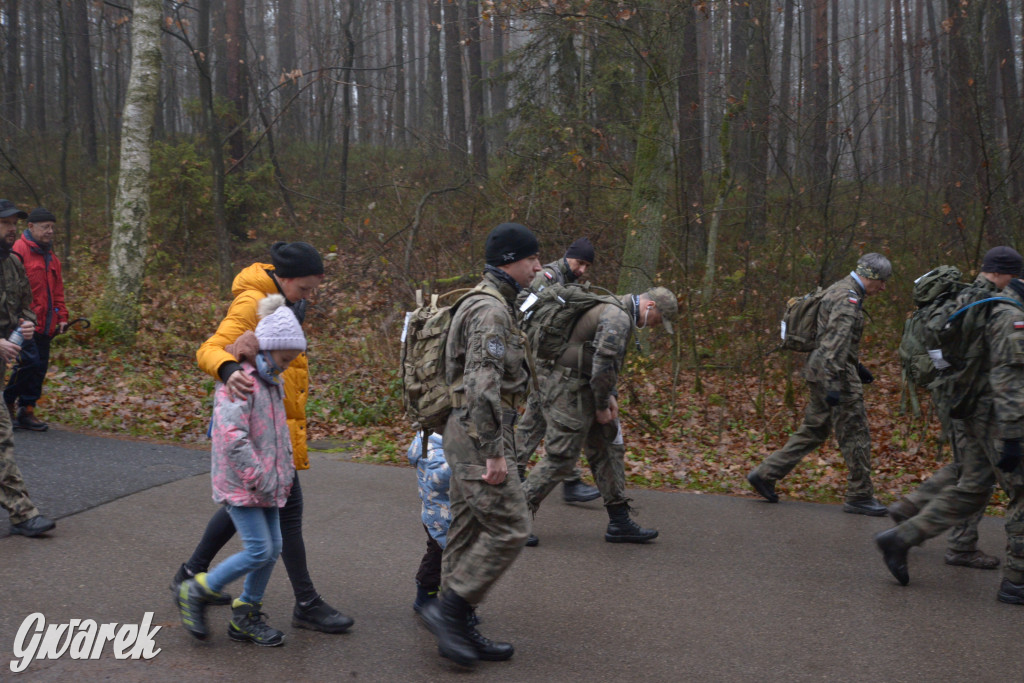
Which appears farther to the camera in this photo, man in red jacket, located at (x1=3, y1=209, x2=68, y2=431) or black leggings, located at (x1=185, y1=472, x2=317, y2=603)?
man in red jacket, located at (x1=3, y1=209, x2=68, y2=431)

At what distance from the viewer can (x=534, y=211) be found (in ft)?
42.3

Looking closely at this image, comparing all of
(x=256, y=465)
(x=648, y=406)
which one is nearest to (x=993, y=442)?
(x=256, y=465)

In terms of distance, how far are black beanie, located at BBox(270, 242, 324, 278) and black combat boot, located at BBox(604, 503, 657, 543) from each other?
121 inches

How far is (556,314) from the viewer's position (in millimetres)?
6219

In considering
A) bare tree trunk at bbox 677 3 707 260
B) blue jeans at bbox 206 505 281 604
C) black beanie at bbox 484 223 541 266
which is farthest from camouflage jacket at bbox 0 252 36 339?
bare tree trunk at bbox 677 3 707 260

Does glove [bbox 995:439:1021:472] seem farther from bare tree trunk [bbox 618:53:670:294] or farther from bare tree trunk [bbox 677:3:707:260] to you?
bare tree trunk [bbox 618:53:670:294]

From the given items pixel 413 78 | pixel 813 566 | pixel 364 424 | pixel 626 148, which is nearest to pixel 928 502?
pixel 813 566

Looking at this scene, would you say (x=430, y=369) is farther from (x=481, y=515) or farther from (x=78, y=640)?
(x=78, y=640)

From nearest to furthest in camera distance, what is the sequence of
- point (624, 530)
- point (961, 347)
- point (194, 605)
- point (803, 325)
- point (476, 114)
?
1. point (194, 605)
2. point (961, 347)
3. point (624, 530)
4. point (803, 325)
5. point (476, 114)

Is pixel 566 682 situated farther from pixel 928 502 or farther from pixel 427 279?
pixel 427 279

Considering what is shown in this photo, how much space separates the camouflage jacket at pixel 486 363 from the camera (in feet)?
13.6

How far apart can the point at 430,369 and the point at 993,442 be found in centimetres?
351

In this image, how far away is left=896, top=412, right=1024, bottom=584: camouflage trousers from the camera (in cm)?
534

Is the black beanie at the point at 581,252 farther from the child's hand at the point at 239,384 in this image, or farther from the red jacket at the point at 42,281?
the red jacket at the point at 42,281
